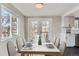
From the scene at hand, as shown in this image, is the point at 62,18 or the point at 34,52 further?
the point at 62,18

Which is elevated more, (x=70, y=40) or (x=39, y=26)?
(x=39, y=26)

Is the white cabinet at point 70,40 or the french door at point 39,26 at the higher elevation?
the french door at point 39,26

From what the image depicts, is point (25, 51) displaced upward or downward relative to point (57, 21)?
downward

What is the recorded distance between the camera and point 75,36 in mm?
7176

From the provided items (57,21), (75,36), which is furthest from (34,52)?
(57,21)

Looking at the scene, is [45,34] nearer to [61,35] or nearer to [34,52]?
[61,35]

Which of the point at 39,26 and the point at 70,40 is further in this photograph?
the point at 39,26

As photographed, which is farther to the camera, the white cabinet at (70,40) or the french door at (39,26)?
the french door at (39,26)

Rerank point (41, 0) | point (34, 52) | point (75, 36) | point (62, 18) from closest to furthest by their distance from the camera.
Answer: point (41, 0), point (34, 52), point (75, 36), point (62, 18)

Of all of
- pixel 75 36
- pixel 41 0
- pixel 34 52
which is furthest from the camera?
pixel 75 36

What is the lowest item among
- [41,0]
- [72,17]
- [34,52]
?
[34,52]

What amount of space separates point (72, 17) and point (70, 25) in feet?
1.50

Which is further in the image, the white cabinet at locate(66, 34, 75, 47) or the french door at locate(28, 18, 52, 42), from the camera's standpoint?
the french door at locate(28, 18, 52, 42)

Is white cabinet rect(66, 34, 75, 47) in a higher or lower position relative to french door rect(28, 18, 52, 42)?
lower
